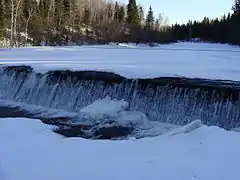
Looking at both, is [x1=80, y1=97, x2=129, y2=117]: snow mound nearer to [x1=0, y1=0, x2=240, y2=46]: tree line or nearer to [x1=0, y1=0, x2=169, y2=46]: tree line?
[x1=0, y1=0, x2=240, y2=46]: tree line

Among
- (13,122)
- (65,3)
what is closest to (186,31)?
(65,3)

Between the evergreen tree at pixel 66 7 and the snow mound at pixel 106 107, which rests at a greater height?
the evergreen tree at pixel 66 7

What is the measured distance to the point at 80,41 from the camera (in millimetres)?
39625

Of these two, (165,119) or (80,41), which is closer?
(165,119)

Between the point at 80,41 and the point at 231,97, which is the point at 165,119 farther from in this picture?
the point at 80,41

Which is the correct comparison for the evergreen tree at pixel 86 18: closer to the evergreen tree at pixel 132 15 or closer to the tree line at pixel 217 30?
the evergreen tree at pixel 132 15

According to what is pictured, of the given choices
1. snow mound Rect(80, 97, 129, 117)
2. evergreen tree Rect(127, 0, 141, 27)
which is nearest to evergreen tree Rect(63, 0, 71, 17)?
evergreen tree Rect(127, 0, 141, 27)

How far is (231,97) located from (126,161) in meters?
Answer: 4.61

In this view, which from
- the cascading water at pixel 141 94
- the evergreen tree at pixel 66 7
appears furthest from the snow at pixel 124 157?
the evergreen tree at pixel 66 7

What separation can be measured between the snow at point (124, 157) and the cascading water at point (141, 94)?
3.09 metres

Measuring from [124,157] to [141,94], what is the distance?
5010 mm

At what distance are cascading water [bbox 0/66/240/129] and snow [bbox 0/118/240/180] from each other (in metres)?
3.09

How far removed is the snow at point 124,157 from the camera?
3.95 metres

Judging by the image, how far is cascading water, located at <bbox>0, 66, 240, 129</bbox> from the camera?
27.6 feet
